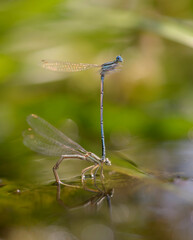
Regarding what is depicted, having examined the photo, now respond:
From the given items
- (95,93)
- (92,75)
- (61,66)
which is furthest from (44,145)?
(92,75)

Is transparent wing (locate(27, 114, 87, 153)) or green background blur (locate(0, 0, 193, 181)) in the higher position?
green background blur (locate(0, 0, 193, 181))

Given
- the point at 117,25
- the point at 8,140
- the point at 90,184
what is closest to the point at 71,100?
the point at 8,140

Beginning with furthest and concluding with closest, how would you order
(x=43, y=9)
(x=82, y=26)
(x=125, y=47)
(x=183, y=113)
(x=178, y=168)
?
(x=125, y=47), (x=82, y=26), (x=43, y=9), (x=183, y=113), (x=178, y=168)

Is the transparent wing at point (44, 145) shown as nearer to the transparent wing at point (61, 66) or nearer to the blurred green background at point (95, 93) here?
the blurred green background at point (95, 93)

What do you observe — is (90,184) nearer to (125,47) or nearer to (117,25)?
(117,25)

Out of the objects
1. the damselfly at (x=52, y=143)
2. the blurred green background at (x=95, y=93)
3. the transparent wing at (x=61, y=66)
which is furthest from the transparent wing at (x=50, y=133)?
the transparent wing at (x=61, y=66)

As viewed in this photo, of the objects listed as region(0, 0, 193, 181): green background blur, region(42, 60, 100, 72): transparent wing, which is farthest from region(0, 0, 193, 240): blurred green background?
region(42, 60, 100, 72): transparent wing

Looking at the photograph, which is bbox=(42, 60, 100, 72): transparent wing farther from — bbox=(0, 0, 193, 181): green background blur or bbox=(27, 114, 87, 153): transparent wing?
bbox=(0, 0, 193, 181): green background blur

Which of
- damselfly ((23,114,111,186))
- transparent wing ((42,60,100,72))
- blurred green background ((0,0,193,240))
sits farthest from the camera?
transparent wing ((42,60,100,72))
